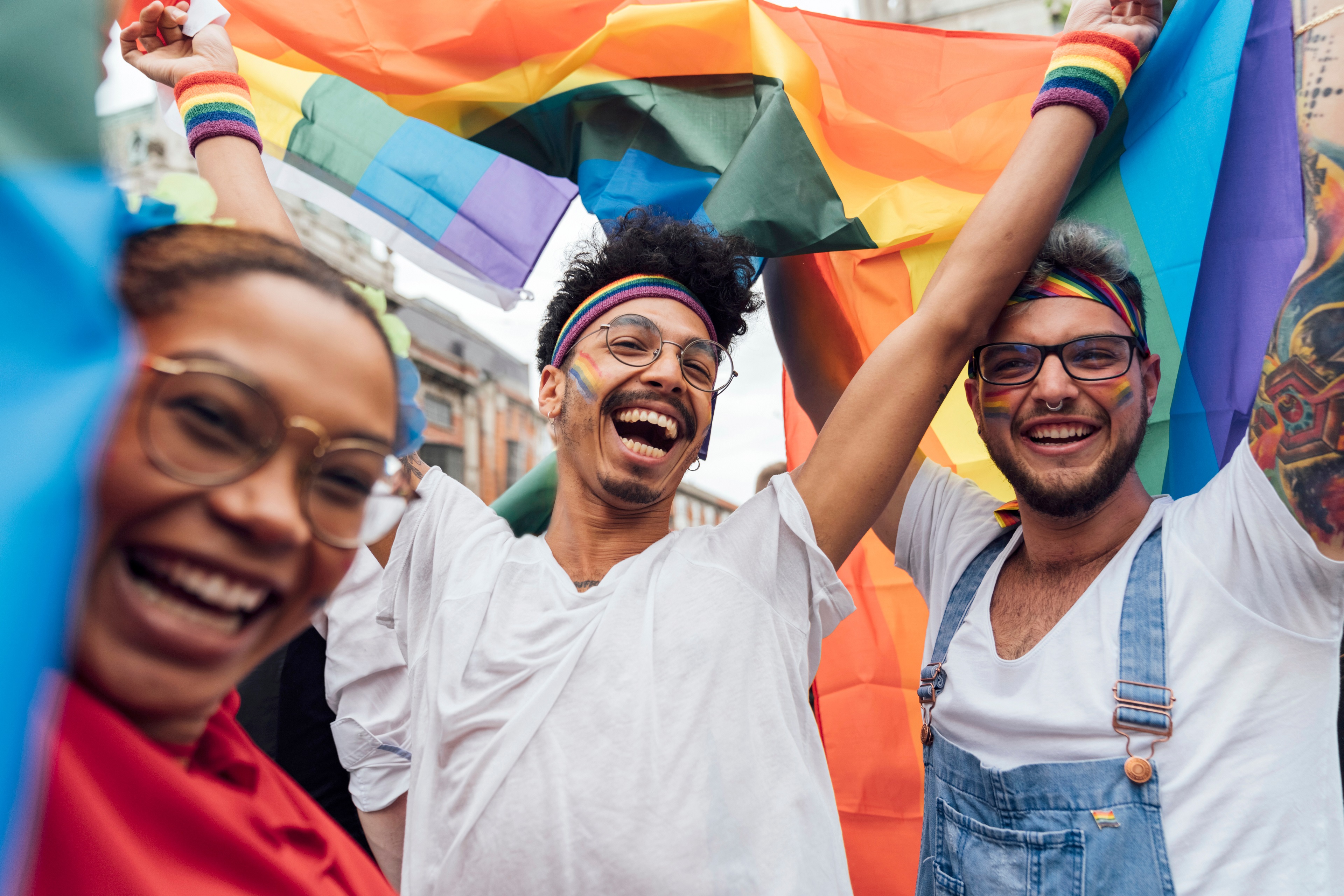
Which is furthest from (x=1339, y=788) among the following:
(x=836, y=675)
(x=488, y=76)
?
(x=488, y=76)

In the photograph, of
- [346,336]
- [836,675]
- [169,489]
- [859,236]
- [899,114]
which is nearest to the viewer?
[169,489]

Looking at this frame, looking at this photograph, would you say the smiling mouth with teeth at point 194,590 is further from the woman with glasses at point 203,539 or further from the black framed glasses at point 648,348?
the black framed glasses at point 648,348

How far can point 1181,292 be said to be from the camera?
2197mm

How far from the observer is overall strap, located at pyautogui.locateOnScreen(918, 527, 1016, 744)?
2.00m

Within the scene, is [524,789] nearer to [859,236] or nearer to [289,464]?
[289,464]

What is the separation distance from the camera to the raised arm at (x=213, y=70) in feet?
6.28

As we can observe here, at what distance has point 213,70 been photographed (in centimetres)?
211

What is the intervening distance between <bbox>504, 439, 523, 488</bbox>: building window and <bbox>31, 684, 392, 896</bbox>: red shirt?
936 inches

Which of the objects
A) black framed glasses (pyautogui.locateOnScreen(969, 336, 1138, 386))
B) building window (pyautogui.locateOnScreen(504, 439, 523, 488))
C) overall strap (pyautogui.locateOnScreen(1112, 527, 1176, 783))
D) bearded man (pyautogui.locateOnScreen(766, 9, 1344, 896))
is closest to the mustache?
bearded man (pyautogui.locateOnScreen(766, 9, 1344, 896))

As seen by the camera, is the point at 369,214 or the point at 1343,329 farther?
the point at 369,214

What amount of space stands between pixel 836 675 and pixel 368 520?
2204 mm

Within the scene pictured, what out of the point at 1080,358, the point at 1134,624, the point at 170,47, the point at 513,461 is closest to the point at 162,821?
the point at 1134,624

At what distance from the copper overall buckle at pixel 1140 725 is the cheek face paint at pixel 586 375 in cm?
134

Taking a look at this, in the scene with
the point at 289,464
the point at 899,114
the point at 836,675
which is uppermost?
the point at 899,114
